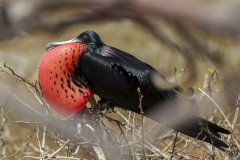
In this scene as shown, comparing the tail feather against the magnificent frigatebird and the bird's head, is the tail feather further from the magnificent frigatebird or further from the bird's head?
the bird's head

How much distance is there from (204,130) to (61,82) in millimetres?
565

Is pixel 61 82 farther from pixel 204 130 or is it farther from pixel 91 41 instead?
pixel 204 130

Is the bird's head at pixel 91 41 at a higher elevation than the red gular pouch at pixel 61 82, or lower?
higher

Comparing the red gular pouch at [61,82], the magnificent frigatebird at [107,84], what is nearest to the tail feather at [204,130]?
the magnificent frigatebird at [107,84]

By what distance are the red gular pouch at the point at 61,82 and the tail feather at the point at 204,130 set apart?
41 centimetres

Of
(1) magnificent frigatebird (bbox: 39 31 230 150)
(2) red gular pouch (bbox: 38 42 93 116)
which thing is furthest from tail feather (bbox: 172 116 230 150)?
(2) red gular pouch (bbox: 38 42 93 116)

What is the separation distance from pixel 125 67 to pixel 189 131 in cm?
36

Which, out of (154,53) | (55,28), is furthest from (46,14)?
(154,53)

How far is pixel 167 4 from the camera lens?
1.36 feet

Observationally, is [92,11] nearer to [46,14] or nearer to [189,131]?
[46,14]

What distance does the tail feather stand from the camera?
162 centimetres

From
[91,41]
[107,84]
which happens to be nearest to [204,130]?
[107,84]

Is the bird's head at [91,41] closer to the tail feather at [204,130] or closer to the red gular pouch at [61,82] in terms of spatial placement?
the red gular pouch at [61,82]

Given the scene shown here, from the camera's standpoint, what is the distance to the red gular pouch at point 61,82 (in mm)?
1625
